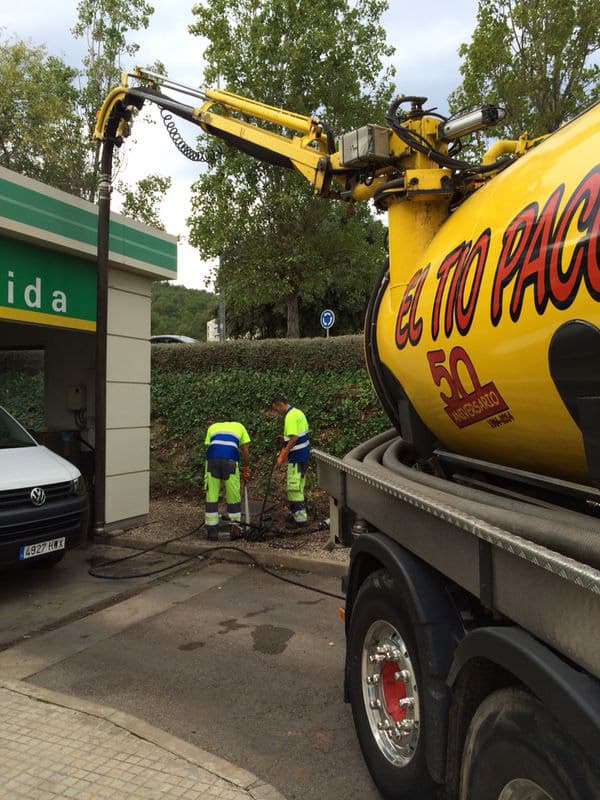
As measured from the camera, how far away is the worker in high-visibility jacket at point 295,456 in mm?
8164

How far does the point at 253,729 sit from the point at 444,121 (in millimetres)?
3681

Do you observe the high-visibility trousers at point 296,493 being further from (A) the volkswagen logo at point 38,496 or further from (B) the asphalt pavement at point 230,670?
(A) the volkswagen logo at point 38,496

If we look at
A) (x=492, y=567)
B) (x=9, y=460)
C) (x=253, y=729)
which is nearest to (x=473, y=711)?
(x=492, y=567)

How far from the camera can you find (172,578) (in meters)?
6.57

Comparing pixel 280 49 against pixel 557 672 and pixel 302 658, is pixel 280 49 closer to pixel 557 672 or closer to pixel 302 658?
pixel 302 658

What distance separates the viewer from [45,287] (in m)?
7.40

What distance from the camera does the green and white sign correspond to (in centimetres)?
688

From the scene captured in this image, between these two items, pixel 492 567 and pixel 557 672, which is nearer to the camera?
pixel 557 672

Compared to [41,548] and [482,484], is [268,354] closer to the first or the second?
[41,548]

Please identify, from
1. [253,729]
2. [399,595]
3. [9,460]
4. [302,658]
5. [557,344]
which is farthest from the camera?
[9,460]

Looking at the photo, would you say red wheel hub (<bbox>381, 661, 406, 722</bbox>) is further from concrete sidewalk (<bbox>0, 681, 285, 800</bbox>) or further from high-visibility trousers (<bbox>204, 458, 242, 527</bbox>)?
high-visibility trousers (<bbox>204, 458, 242, 527</bbox>)

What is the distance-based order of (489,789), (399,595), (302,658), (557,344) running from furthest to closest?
(302,658), (399,595), (557,344), (489,789)

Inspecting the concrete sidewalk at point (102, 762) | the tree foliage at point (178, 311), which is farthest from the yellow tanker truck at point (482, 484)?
the tree foliage at point (178, 311)

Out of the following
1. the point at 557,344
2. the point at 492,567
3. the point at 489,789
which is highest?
the point at 557,344
